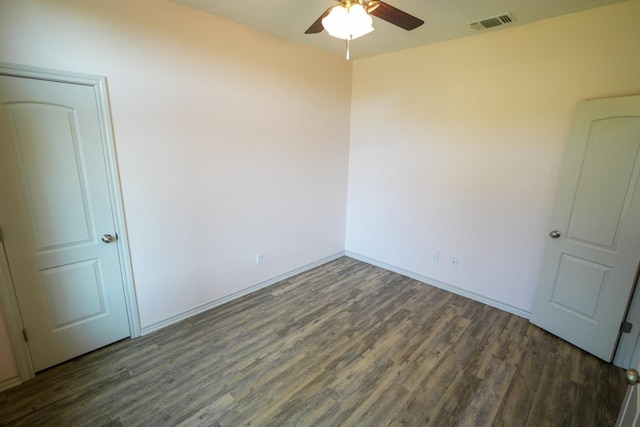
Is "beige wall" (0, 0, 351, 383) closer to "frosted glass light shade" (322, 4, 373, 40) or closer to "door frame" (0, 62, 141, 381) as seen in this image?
"door frame" (0, 62, 141, 381)

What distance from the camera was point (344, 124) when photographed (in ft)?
13.6

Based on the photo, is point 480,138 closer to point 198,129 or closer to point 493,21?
point 493,21

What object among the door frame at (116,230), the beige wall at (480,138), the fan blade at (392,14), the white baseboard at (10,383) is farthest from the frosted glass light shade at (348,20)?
the white baseboard at (10,383)

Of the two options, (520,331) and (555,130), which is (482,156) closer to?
(555,130)

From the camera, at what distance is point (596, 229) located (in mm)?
2389

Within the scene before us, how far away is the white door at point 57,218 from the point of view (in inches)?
75.0

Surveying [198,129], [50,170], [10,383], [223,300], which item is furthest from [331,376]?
[50,170]

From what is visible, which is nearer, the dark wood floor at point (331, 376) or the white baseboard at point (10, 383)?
the dark wood floor at point (331, 376)

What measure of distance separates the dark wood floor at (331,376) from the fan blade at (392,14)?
261 cm

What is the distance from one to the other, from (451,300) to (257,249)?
240 centimetres

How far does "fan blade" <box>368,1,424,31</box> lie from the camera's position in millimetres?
1791

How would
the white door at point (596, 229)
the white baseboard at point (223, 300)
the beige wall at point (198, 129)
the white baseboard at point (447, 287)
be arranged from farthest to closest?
the white baseboard at point (447, 287), the white baseboard at point (223, 300), the white door at point (596, 229), the beige wall at point (198, 129)

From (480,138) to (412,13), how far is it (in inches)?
57.2

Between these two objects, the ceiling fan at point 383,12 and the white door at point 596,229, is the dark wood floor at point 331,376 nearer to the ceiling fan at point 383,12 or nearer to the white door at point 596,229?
the white door at point 596,229
